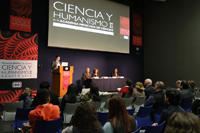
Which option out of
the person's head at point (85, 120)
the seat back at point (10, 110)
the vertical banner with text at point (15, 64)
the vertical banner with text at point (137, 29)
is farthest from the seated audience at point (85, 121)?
the vertical banner with text at point (137, 29)

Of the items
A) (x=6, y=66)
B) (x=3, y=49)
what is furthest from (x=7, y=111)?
(x=3, y=49)

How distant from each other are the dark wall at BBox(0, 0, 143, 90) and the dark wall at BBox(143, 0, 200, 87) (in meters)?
1.11

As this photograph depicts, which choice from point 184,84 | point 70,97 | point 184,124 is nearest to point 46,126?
point 70,97

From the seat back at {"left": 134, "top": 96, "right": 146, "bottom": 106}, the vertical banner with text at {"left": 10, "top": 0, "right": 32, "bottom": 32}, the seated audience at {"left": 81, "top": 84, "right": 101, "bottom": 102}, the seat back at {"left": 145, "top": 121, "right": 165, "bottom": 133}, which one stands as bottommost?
the seat back at {"left": 134, "top": 96, "right": 146, "bottom": 106}

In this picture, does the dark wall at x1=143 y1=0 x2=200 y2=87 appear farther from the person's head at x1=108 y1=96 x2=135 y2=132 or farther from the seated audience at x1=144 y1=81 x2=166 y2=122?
the person's head at x1=108 y1=96 x2=135 y2=132

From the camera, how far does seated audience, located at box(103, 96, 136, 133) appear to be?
162cm

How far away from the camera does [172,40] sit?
1026 cm

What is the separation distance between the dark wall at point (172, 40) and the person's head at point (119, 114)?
852cm

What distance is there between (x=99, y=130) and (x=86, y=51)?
8.13m

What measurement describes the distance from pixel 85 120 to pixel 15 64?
17.9 feet

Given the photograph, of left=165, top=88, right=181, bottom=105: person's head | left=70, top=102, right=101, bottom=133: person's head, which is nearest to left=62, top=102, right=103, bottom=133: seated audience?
left=70, top=102, right=101, bottom=133: person's head

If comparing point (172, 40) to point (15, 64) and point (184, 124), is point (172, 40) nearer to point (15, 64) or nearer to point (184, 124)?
point (15, 64)

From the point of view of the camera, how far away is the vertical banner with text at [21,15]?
740 centimetres

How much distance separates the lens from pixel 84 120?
58.0 inches
